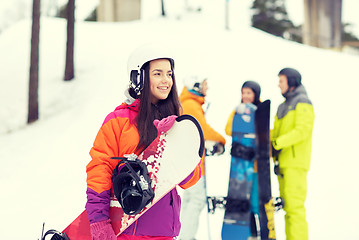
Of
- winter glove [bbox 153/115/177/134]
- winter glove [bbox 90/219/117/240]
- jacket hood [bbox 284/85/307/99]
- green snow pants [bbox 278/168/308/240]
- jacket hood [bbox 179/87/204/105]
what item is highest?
jacket hood [bbox 284/85/307/99]

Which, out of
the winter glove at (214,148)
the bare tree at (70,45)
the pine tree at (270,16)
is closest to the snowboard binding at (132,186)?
the winter glove at (214,148)

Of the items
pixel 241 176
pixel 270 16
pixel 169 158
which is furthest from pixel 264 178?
pixel 270 16

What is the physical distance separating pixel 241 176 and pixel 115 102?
17.7 feet

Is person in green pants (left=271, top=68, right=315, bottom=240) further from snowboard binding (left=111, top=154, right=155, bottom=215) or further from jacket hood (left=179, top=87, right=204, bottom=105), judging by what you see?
snowboard binding (left=111, top=154, right=155, bottom=215)

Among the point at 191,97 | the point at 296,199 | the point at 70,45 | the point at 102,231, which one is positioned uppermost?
the point at 70,45

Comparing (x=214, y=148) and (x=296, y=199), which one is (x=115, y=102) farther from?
(x=296, y=199)

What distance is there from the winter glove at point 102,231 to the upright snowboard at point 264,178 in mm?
2382

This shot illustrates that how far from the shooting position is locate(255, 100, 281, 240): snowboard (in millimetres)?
4176

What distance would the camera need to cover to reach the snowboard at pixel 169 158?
7.06 feet

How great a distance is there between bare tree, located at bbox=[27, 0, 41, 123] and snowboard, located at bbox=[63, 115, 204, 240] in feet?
27.5

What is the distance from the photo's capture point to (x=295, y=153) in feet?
13.9

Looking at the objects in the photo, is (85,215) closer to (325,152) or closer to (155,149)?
(155,149)

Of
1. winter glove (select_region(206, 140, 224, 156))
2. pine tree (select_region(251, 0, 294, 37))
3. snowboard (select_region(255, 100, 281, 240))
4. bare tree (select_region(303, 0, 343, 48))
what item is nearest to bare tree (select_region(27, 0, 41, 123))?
winter glove (select_region(206, 140, 224, 156))

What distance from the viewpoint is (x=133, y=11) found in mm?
21562
